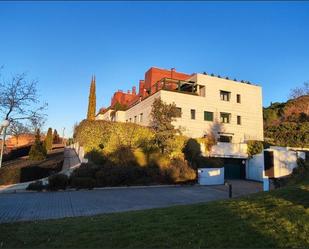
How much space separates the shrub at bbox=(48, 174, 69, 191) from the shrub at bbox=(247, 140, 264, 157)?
70.1 ft

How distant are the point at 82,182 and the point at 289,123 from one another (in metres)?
27.1

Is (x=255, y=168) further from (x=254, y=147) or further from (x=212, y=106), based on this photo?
(x=212, y=106)

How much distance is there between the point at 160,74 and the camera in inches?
1670

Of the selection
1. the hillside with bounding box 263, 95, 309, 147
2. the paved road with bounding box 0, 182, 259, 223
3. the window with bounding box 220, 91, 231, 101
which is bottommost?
the paved road with bounding box 0, 182, 259, 223

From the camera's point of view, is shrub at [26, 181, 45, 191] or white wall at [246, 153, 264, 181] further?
white wall at [246, 153, 264, 181]

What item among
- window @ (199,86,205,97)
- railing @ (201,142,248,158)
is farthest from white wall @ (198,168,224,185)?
window @ (199,86,205,97)

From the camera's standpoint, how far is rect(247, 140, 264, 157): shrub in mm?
33281

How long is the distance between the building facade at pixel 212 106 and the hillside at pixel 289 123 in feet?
7.10

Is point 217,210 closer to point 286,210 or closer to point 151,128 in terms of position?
point 286,210

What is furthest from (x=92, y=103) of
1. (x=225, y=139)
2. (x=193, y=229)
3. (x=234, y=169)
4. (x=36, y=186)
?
(x=193, y=229)

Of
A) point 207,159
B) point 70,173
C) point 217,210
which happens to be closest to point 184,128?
point 207,159

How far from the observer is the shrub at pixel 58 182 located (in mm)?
19984

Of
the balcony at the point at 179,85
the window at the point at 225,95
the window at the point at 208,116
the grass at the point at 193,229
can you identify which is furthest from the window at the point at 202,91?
the grass at the point at 193,229

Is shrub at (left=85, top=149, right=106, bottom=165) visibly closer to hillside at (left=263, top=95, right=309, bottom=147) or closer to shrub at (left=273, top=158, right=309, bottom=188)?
shrub at (left=273, top=158, right=309, bottom=188)
